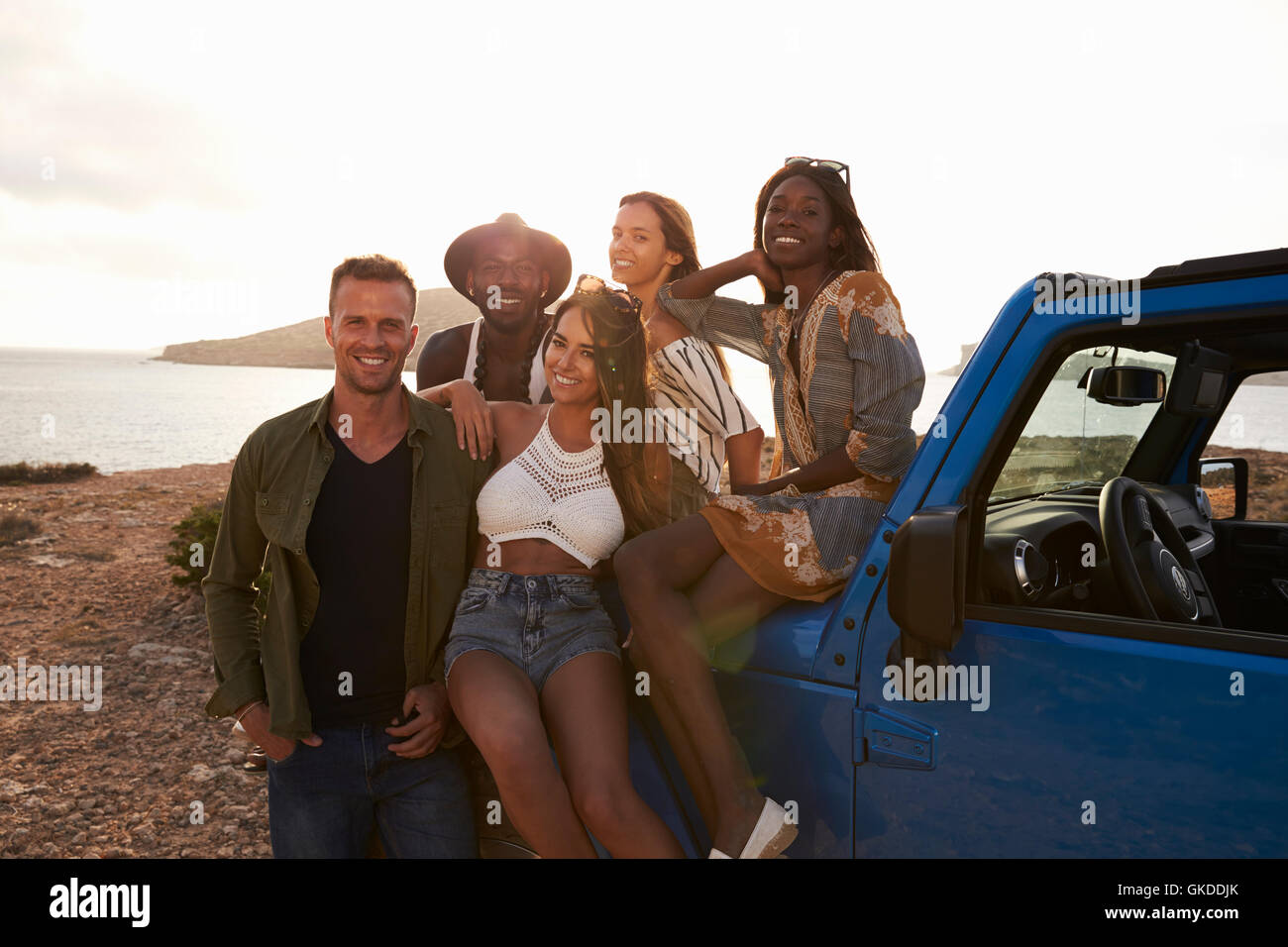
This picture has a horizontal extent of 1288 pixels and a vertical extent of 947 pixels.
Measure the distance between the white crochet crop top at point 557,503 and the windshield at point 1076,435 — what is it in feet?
3.66

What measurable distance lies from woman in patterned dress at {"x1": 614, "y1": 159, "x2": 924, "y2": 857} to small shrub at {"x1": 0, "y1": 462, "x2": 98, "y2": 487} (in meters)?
26.0

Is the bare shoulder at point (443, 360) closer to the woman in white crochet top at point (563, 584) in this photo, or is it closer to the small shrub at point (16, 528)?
the woman in white crochet top at point (563, 584)

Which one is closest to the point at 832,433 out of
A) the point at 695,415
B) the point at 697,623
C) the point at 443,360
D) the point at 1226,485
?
the point at 695,415

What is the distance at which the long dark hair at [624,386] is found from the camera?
2.65m

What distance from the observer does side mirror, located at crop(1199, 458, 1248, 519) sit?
3566mm

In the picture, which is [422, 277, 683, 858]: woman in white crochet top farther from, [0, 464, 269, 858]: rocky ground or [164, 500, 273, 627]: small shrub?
[164, 500, 273, 627]: small shrub

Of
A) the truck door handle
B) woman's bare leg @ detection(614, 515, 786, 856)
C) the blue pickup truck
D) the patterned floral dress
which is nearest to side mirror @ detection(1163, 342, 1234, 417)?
the blue pickup truck

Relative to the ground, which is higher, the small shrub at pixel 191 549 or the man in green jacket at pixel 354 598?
the man in green jacket at pixel 354 598

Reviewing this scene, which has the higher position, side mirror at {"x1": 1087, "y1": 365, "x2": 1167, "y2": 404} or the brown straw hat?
the brown straw hat

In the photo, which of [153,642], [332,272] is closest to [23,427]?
[153,642]

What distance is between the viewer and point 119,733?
6039 mm

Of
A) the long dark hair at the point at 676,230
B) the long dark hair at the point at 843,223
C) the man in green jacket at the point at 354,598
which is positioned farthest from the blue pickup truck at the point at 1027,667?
the long dark hair at the point at 676,230
